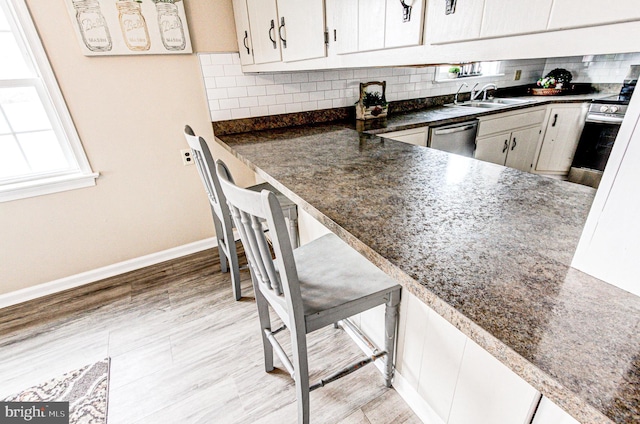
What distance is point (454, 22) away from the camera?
79 centimetres

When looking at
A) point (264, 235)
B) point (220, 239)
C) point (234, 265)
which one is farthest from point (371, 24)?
point (220, 239)

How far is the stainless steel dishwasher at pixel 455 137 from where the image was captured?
245 centimetres

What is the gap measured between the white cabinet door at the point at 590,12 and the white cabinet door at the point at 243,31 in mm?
1817

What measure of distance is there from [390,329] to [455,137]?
193cm

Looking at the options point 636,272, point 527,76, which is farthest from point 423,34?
point 527,76

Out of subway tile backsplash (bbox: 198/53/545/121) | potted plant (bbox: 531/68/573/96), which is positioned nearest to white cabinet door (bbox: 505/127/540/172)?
potted plant (bbox: 531/68/573/96)

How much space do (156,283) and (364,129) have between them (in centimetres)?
188

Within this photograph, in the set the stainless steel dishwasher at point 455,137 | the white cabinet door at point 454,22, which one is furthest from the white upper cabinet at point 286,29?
the stainless steel dishwasher at point 455,137

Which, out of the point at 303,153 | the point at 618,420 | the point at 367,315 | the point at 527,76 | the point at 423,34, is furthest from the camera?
the point at 527,76

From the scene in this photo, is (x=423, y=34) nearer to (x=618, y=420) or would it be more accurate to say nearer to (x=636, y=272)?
(x=636, y=272)

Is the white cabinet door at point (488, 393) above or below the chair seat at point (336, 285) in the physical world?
below

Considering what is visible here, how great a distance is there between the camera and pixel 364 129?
7.25 ft

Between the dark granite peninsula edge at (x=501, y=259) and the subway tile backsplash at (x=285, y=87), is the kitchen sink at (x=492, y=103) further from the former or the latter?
the dark granite peninsula edge at (x=501, y=259)

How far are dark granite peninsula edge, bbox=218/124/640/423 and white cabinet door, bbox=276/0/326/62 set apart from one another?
23.9 inches
